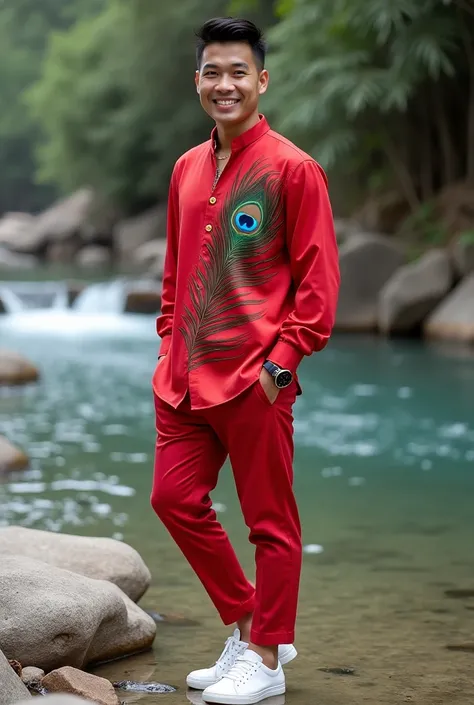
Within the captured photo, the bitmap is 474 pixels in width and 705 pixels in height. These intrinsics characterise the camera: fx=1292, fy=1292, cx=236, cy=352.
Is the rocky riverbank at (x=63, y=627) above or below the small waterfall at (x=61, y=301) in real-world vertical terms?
below

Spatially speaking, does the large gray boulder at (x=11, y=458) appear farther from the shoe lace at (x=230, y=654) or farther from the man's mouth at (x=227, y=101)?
the man's mouth at (x=227, y=101)

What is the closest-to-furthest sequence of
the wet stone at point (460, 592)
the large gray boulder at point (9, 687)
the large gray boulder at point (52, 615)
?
the large gray boulder at point (9, 687) < the large gray boulder at point (52, 615) < the wet stone at point (460, 592)

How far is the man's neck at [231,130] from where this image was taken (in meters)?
3.61

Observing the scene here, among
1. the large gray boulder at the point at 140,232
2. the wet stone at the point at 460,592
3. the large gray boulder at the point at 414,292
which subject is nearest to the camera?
the wet stone at the point at 460,592

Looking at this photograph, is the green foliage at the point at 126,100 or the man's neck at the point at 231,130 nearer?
the man's neck at the point at 231,130

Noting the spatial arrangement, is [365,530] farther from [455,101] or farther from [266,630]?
[455,101]

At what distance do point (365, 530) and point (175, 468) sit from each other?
9.68ft

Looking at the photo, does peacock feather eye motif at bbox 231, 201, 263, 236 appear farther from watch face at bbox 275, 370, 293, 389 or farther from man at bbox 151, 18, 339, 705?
A: watch face at bbox 275, 370, 293, 389

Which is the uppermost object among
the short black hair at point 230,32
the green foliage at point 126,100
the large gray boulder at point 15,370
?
the green foliage at point 126,100

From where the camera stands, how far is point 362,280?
1652cm

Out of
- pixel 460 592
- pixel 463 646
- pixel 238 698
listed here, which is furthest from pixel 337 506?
pixel 238 698

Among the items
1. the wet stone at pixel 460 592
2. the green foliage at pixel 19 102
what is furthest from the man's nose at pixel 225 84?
the green foliage at pixel 19 102

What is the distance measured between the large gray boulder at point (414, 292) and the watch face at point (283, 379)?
40.1 ft

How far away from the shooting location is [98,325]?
18.9 metres
